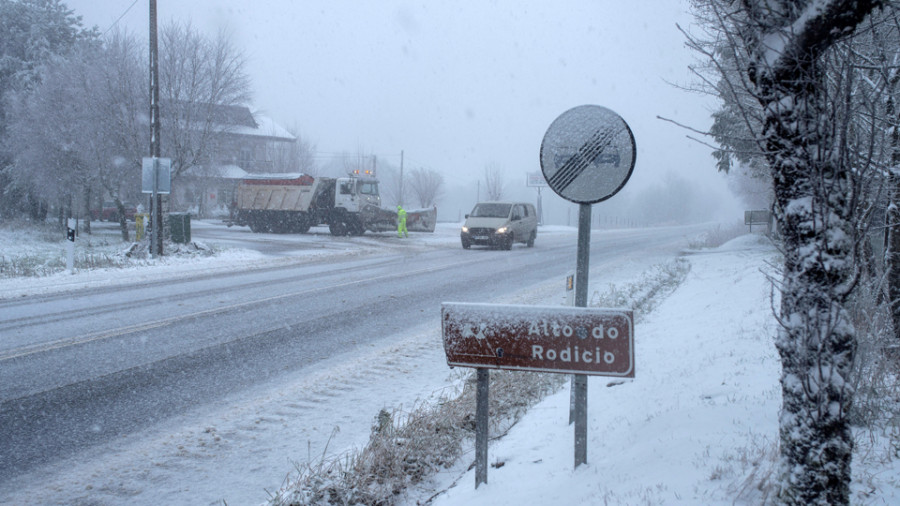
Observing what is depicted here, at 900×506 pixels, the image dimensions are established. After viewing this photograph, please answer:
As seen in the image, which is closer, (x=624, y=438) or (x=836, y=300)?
(x=836, y=300)

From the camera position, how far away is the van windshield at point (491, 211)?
918 inches

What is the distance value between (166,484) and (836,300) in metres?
3.67

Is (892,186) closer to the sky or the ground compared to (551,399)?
closer to the sky

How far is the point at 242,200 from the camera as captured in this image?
107 feet

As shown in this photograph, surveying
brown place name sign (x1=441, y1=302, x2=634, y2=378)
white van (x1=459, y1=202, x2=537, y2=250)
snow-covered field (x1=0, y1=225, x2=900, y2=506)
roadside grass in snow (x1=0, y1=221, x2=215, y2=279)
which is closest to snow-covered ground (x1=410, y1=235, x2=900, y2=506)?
snow-covered field (x1=0, y1=225, x2=900, y2=506)

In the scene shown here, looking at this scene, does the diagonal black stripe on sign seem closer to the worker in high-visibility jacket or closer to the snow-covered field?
the snow-covered field

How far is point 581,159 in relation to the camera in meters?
3.38

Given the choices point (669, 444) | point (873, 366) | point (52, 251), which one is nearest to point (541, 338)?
point (669, 444)

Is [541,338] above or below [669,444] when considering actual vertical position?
above

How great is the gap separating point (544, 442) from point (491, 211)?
65.7 ft

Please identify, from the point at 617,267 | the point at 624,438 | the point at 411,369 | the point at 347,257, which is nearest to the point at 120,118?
the point at 347,257

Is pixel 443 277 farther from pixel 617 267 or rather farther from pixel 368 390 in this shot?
pixel 368 390

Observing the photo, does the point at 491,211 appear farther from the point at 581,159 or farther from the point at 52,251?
the point at 581,159

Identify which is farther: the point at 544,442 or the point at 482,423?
the point at 544,442
